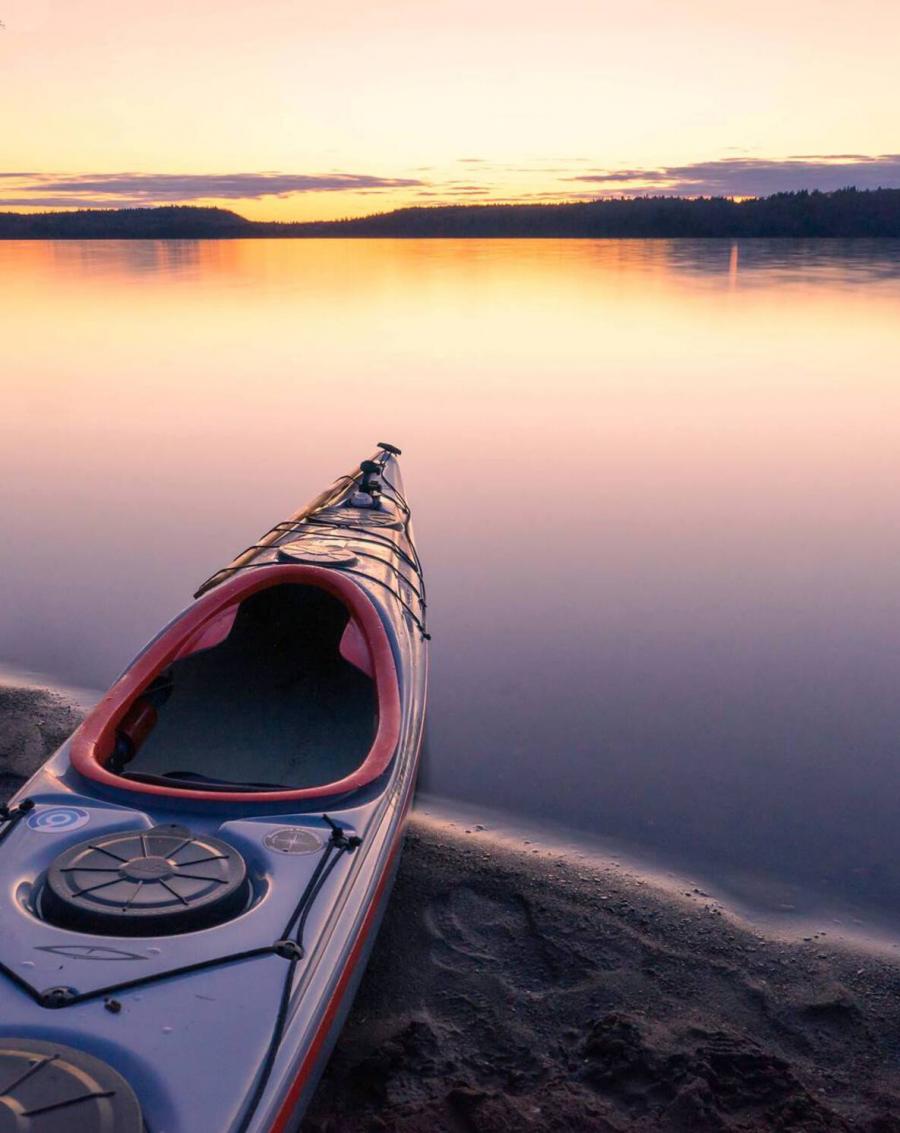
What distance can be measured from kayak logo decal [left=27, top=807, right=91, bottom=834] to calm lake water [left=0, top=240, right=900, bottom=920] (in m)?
2.86

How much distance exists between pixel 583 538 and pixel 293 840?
8.18m

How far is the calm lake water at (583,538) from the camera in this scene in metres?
6.61

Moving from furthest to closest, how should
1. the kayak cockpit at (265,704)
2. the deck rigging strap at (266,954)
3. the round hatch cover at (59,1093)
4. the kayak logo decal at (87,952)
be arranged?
the kayak cockpit at (265,704) → the kayak logo decal at (87,952) → the deck rigging strap at (266,954) → the round hatch cover at (59,1093)

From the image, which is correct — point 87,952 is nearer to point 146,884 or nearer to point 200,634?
point 146,884

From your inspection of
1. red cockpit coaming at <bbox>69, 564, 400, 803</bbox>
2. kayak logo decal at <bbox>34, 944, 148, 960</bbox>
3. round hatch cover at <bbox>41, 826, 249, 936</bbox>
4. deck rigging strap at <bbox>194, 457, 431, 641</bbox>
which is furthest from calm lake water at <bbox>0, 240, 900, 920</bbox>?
kayak logo decal at <bbox>34, 944, 148, 960</bbox>

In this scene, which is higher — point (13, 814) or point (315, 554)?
point (315, 554)

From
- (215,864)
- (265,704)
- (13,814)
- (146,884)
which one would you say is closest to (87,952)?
(146,884)

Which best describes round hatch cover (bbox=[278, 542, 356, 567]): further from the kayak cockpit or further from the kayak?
the kayak cockpit

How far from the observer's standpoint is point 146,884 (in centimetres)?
360

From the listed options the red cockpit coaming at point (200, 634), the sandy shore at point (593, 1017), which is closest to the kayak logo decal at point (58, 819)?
the red cockpit coaming at point (200, 634)

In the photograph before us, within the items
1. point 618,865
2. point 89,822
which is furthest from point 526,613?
point 89,822

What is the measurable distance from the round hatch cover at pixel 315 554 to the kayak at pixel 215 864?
4 cm

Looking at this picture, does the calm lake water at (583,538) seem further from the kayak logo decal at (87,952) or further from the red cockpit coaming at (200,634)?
the kayak logo decal at (87,952)

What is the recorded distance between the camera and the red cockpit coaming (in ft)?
14.1
